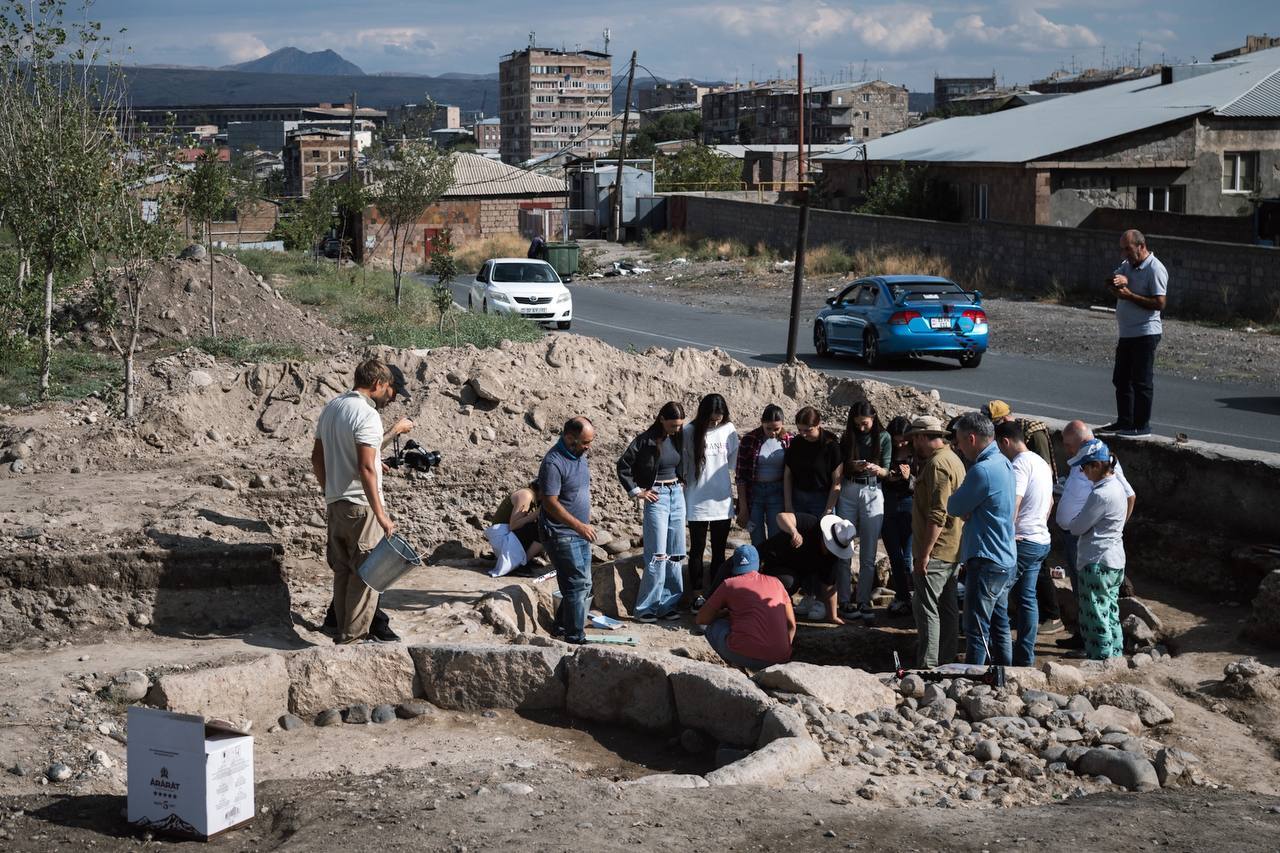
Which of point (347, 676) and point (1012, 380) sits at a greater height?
point (1012, 380)

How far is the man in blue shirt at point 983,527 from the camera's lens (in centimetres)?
764

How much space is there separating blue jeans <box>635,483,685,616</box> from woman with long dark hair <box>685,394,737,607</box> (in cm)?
18

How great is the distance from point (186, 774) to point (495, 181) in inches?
1902

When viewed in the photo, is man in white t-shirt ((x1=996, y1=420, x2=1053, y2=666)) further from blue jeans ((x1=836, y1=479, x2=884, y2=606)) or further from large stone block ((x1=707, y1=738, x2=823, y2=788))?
large stone block ((x1=707, y1=738, x2=823, y2=788))

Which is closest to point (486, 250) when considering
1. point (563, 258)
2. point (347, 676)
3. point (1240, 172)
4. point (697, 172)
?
point (563, 258)

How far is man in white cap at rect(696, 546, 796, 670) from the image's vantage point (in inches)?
325

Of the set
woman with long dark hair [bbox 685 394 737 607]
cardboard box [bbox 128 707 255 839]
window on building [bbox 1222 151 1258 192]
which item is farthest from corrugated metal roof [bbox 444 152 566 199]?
cardboard box [bbox 128 707 255 839]

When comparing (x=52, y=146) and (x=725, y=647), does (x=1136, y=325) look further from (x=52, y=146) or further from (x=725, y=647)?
(x=52, y=146)

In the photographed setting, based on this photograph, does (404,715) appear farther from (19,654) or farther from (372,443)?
(19,654)

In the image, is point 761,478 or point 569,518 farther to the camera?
point 761,478

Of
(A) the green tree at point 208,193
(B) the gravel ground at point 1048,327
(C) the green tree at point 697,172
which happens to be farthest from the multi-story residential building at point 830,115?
(A) the green tree at point 208,193

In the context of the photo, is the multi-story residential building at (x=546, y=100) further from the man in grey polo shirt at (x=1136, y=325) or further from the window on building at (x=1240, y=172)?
the man in grey polo shirt at (x=1136, y=325)

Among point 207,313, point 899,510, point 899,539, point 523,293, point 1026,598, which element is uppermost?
point 523,293

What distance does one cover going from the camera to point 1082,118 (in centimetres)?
3984
